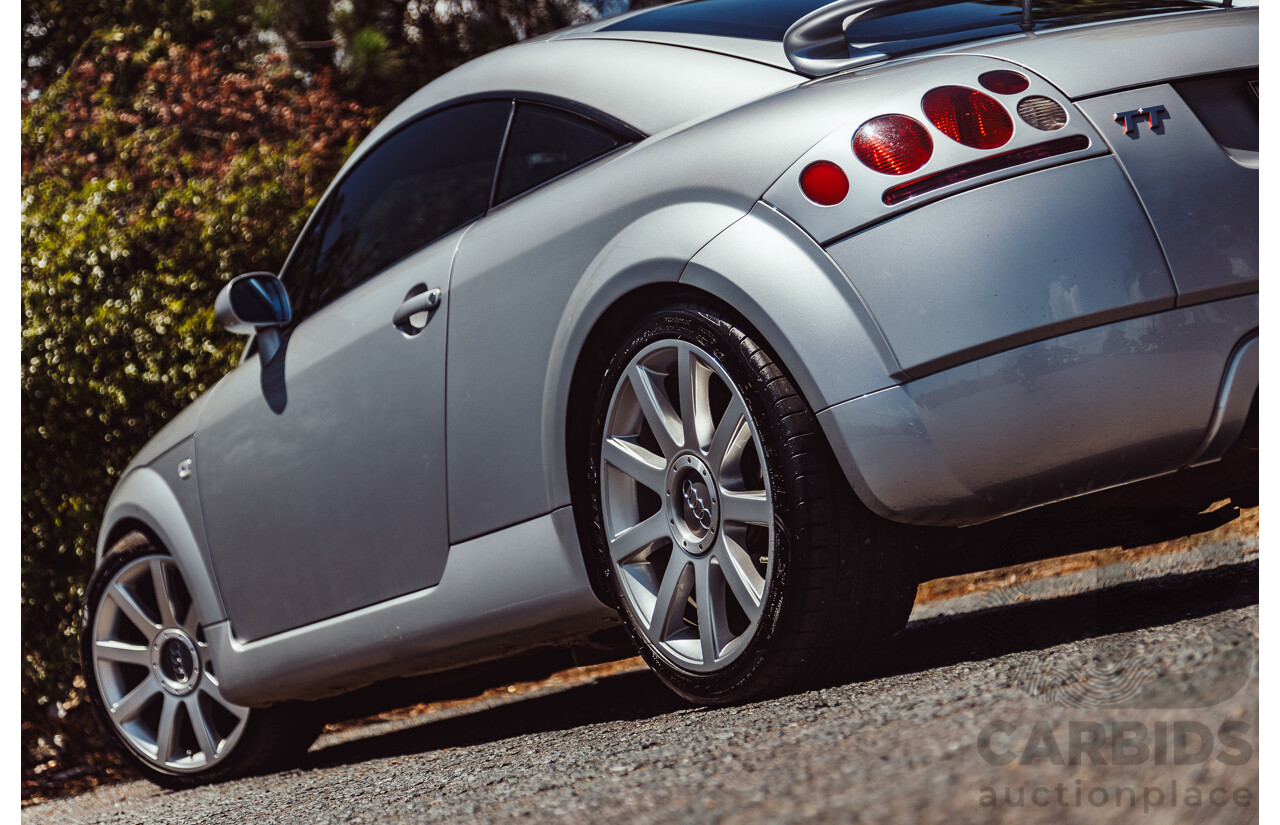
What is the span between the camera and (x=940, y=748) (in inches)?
71.0

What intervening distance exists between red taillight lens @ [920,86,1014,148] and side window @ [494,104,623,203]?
87cm

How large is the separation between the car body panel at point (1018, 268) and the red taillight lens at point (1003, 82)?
19 centimetres

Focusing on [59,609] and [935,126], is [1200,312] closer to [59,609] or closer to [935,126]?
[935,126]

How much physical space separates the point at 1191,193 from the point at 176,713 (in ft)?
11.8

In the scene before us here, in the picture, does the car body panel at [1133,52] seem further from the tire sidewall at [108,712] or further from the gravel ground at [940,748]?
the tire sidewall at [108,712]

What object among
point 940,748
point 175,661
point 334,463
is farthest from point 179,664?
point 940,748

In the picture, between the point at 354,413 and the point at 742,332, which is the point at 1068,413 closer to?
the point at 742,332

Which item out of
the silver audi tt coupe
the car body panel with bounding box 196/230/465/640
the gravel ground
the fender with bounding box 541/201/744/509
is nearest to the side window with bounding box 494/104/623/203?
the silver audi tt coupe

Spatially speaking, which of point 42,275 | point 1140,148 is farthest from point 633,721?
point 42,275

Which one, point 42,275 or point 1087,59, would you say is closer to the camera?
point 1087,59

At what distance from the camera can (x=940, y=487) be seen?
230 centimetres

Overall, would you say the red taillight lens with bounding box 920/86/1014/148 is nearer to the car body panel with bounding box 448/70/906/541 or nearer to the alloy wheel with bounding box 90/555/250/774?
the car body panel with bounding box 448/70/906/541

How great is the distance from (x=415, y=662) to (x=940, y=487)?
1.77 m

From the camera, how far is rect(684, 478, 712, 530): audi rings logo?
2636mm
